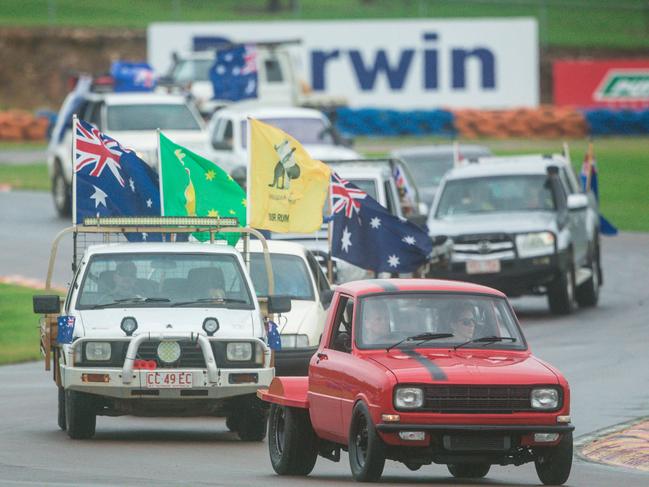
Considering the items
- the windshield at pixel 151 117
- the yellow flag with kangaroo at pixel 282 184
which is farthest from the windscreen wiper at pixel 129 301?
the windshield at pixel 151 117

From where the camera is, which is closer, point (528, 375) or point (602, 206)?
A: point (528, 375)

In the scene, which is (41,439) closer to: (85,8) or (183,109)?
(183,109)

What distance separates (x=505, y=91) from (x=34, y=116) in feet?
47.1

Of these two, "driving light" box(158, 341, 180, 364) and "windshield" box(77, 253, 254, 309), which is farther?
"windshield" box(77, 253, 254, 309)

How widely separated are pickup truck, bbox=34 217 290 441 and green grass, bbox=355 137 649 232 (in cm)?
2159

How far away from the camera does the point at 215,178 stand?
61.6ft

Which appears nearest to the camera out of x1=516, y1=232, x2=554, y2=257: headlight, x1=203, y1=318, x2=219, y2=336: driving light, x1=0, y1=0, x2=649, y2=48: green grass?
x1=203, y1=318, x2=219, y2=336: driving light

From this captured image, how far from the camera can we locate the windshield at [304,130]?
105 ft

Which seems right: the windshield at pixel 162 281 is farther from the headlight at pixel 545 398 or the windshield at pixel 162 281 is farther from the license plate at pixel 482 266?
the license plate at pixel 482 266

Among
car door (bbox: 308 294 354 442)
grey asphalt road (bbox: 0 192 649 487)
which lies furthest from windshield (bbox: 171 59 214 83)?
car door (bbox: 308 294 354 442)

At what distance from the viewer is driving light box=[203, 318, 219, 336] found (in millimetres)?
14625

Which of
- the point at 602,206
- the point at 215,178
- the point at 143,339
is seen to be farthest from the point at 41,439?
the point at 602,206

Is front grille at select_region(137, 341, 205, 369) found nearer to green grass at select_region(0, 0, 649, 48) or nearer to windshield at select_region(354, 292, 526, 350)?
windshield at select_region(354, 292, 526, 350)

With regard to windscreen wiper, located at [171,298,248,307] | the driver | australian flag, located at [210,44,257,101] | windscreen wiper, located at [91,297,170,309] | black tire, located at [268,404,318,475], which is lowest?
black tire, located at [268,404,318,475]
